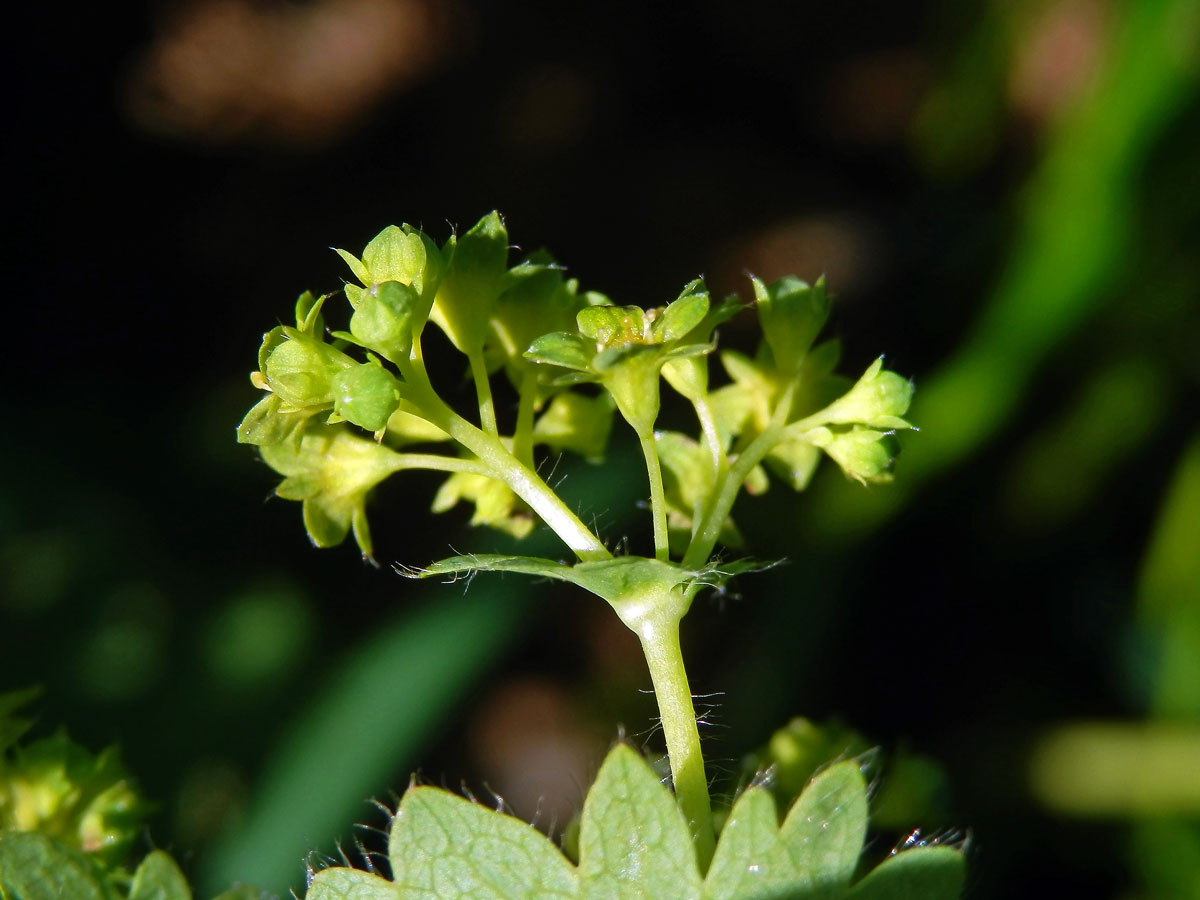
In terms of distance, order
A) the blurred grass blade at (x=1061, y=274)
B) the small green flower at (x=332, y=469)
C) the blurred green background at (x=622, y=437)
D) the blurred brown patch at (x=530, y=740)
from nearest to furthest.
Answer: the small green flower at (x=332, y=469) < the blurred green background at (x=622, y=437) < the blurred grass blade at (x=1061, y=274) < the blurred brown patch at (x=530, y=740)

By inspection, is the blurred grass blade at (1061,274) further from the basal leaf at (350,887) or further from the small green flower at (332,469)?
the basal leaf at (350,887)

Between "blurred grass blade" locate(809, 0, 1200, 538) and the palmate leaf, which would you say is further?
"blurred grass blade" locate(809, 0, 1200, 538)

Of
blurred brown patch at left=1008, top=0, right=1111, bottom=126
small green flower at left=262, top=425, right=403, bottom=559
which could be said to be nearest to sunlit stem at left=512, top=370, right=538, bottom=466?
small green flower at left=262, top=425, right=403, bottom=559

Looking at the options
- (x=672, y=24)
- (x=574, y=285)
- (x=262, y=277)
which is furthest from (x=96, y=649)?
(x=672, y=24)

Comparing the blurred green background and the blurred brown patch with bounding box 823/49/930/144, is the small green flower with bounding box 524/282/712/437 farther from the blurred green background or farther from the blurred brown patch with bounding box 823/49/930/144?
the blurred brown patch with bounding box 823/49/930/144

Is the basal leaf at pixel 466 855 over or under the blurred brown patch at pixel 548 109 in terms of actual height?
under

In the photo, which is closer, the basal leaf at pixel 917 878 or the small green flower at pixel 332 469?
the basal leaf at pixel 917 878

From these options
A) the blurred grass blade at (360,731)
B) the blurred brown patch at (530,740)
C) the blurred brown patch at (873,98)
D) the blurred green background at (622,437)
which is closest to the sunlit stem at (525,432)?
the blurred green background at (622,437)

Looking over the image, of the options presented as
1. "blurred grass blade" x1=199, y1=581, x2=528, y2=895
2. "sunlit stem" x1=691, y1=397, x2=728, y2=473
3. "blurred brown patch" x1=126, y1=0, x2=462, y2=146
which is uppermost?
"blurred brown patch" x1=126, y1=0, x2=462, y2=146

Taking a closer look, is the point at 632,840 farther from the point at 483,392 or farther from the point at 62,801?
the point at 62,801
